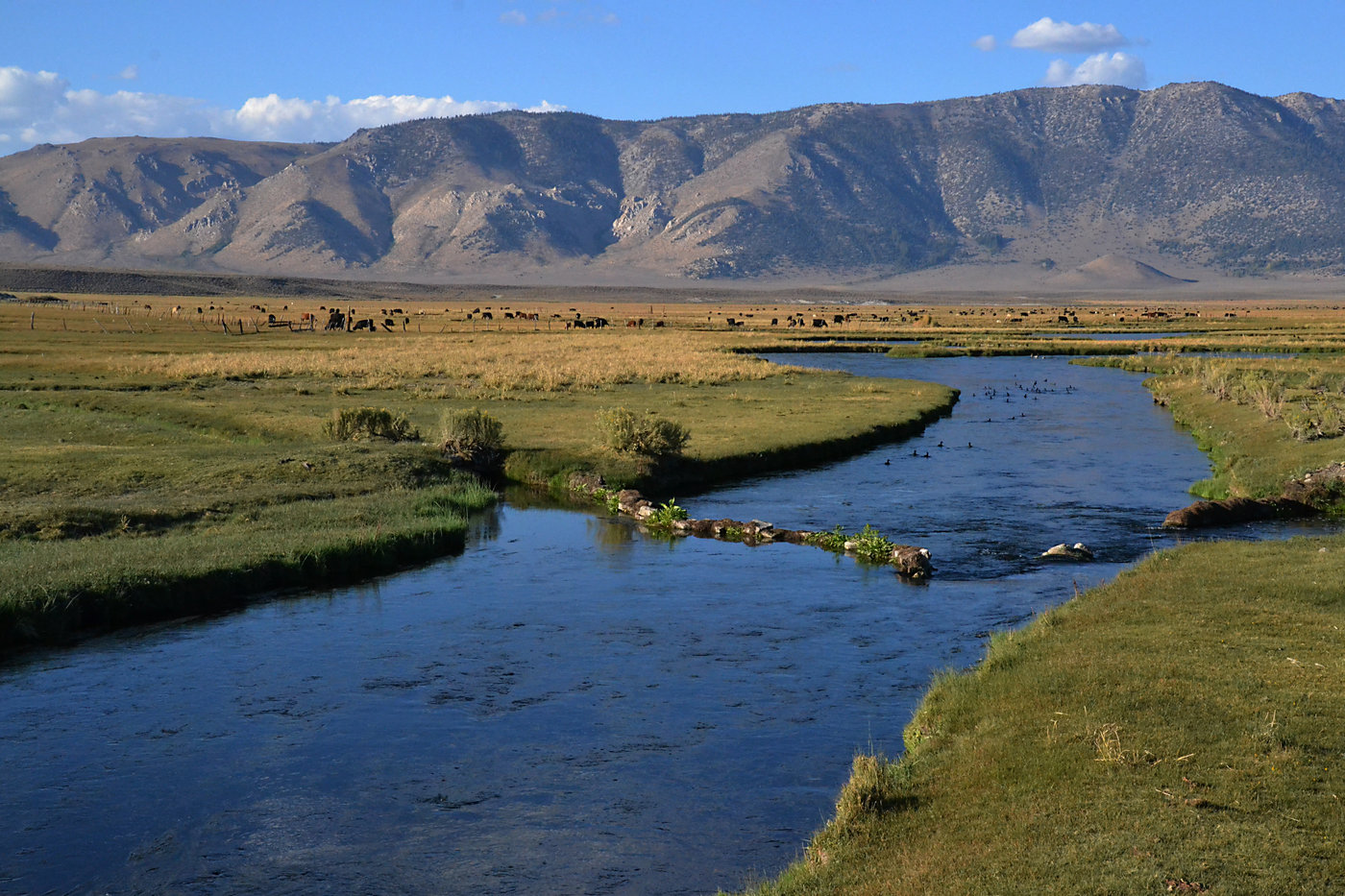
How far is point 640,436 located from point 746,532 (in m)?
8.54

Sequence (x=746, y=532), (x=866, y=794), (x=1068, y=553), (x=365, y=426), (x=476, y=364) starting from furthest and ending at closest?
(x=476, y=364)
(x=365, y=426)
(x=746, y=532)
(x=1068, y=553)
(x=866, y=794)

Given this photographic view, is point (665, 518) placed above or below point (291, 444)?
below

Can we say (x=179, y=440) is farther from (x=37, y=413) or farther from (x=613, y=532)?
(x=613, y=532)

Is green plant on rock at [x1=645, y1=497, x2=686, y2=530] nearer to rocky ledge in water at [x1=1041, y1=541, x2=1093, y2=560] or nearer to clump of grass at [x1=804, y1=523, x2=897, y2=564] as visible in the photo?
clump of grass at [x1=804, y1=523, x2=897, y2=564]

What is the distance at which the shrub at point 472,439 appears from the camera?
37.0 m

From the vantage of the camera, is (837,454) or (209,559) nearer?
(209,559)

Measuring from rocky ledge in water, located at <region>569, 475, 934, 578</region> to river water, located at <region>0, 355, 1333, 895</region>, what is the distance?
2.09 ft

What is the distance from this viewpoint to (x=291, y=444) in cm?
3731

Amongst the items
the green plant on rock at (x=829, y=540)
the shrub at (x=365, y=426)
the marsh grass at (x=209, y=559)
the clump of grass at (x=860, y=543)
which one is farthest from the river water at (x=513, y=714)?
the shrub at (x=365, y=426)

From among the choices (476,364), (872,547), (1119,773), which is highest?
(476,364)

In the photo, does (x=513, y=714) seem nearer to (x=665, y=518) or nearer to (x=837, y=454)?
(x=665, y=518)

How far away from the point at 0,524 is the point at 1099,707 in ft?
72.4

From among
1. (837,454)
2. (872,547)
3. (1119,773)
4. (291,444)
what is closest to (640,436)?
(837,454)

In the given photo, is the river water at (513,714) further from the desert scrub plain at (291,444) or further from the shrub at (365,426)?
the shrub at (365,426)
